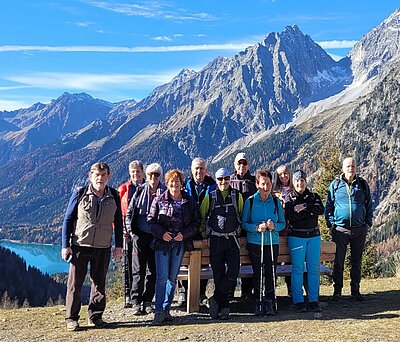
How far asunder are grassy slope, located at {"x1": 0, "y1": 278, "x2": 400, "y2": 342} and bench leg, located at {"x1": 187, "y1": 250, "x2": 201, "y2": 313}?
0.22m

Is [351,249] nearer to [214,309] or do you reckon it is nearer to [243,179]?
[243,179]

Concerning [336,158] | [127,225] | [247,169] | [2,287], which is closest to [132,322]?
[127,225]

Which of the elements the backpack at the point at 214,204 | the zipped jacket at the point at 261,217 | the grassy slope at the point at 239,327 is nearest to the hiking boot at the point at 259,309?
the grassy slope at the point at 239,327

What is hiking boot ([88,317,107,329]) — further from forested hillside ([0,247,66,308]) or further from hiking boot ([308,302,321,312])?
forested hillside ([0,247,66,308])

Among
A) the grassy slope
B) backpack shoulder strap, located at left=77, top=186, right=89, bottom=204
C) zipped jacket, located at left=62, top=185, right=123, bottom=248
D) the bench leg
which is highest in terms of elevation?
backpack shoulder strap, located at left=77, top=186, right=89, bottom=204

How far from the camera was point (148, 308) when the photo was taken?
8609 mm

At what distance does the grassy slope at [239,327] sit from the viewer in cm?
688

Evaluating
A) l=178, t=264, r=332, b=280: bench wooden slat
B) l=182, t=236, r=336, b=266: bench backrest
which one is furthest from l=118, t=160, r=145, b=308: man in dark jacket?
l=182, t=236, r=336, b=266: bench backrest

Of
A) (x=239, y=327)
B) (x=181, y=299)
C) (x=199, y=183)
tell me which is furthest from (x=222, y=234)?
(x=181, y=299)

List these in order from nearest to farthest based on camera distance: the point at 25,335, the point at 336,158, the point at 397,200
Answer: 1. the point at 25,335
2. the point at 336,158
3. the point at 397,200

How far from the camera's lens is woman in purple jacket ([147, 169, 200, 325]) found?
299 inches

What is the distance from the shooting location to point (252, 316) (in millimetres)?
8148

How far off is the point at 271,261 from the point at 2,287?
244 feet

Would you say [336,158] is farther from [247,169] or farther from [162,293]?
[162,293]
